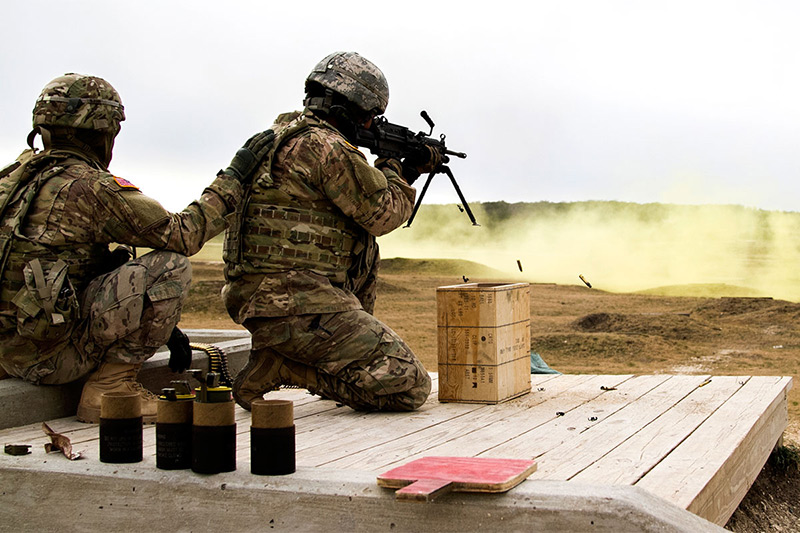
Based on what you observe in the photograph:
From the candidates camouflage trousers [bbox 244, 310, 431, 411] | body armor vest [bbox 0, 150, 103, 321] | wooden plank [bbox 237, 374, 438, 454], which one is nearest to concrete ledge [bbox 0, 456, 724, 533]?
wooden plank [bbox 237, 374, 438, 454]

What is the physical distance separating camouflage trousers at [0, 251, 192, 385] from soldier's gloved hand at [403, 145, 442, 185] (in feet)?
5.63

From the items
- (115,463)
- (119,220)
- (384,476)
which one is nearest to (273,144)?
(119,220)

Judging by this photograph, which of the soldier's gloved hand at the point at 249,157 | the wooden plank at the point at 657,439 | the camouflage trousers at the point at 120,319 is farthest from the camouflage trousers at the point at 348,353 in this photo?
the wooden plank at the point at 657,439

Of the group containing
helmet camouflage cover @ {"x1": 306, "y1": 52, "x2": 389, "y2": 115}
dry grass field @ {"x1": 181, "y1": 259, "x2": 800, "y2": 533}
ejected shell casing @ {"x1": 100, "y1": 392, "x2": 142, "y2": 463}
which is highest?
helmet camouflage cover @ {"x1": 306, "y1": 52, "x2": 389, "y2": 115}

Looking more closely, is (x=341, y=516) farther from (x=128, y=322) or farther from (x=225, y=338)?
(x=225, y=338)

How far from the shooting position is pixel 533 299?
19.6m

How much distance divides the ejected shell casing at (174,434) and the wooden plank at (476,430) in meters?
0.60

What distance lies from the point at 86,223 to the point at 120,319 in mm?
494

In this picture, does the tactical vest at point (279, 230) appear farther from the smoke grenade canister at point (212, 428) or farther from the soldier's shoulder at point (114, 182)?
the smoke grenade canister at point (212, 428)

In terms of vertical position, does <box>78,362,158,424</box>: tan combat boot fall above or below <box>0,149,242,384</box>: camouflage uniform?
below

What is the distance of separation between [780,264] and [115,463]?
1865 cm

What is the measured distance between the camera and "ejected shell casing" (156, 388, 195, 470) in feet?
12.0

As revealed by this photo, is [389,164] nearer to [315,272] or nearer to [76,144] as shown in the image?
[315,272]

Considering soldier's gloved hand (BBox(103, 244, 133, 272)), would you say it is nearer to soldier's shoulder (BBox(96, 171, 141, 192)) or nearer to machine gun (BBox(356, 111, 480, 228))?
soldier's shoulder (BBox(96, 171, 141, 192))
